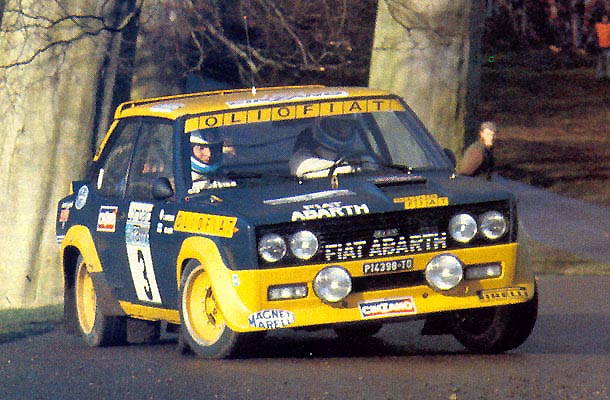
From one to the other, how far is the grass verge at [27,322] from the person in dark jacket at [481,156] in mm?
3600

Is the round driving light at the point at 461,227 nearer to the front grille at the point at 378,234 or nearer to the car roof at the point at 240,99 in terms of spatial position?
the front grille at the point at 378,234

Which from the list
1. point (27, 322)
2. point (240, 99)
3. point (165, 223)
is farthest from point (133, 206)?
point (27, 322)

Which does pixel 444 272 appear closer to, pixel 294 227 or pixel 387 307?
pixel 387 307

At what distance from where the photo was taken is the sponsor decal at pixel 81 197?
12141 mm

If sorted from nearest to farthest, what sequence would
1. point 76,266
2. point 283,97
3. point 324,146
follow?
point 324,146
point 283,97
point 76,266

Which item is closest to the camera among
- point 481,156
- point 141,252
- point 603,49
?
point 141,252

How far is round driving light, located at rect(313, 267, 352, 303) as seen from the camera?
9695mm

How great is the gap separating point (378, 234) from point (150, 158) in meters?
2.15

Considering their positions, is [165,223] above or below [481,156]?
below

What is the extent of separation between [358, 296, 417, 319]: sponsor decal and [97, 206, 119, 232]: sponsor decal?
229 centimetres

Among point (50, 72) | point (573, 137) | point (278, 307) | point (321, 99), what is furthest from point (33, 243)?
point (573, 137)

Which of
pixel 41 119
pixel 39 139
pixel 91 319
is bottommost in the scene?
pixel 91 319

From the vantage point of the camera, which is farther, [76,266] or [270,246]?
[76,266]

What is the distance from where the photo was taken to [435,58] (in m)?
17.2
